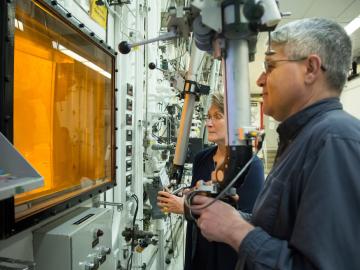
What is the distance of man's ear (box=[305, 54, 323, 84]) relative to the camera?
0.82m

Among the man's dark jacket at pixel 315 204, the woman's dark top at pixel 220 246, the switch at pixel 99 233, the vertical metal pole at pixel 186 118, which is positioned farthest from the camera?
the woman's dark top at pixel 220 246

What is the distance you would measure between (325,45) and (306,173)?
39 centimetres

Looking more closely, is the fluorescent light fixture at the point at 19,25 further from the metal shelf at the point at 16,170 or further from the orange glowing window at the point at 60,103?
the metal shelf at the point at 16,170

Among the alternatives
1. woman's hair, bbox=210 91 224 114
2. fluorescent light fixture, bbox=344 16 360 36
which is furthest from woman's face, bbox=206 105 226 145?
fluorescent light fixture, bbox=344 16 360 36

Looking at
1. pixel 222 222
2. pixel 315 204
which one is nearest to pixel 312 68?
pixel 315 204

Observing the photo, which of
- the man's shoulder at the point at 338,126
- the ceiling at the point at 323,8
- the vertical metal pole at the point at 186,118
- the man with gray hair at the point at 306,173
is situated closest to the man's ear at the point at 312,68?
the man with gray hair at the point at 306,173

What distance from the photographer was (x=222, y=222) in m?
0.78

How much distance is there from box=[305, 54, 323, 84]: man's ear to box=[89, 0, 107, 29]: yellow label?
1253mm

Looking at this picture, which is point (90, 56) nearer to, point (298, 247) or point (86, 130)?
point (86, 130)

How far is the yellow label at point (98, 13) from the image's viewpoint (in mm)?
1608

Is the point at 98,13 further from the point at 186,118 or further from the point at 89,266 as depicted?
the point at 89,266

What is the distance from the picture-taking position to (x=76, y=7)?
1.45 meters

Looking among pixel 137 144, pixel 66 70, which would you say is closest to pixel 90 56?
pixel 66 70

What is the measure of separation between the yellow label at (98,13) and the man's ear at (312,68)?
125cm
